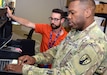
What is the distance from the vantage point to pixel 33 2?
556cm

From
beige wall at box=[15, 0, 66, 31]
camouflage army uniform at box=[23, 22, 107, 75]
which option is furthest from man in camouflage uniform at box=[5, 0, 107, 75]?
beige wall at box=[15, 0, 66, 31]

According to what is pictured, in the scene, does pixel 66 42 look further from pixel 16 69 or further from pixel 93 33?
pixel 16 69

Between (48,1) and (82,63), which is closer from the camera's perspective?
(82,63)

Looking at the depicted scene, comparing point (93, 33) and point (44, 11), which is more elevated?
point (93, 33)

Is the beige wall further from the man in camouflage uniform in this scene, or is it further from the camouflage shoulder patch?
the camouflage shoulder patch

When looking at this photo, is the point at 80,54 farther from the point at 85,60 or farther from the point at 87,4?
the point at 87,4

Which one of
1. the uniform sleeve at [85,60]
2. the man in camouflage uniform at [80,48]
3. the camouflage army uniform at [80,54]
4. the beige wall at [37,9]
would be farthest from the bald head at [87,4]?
the beige wall at [37,9]

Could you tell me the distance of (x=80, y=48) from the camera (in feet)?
4.98

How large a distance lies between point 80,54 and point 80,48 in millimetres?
64

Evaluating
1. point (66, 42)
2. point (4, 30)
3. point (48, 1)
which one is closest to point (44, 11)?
point (48, 1)

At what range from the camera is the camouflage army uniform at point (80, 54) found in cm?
144

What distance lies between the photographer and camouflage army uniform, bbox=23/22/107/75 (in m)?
1.44

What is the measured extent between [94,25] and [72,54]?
0.88 ft

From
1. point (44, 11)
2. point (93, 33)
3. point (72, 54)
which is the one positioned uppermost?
point (93, 33)
